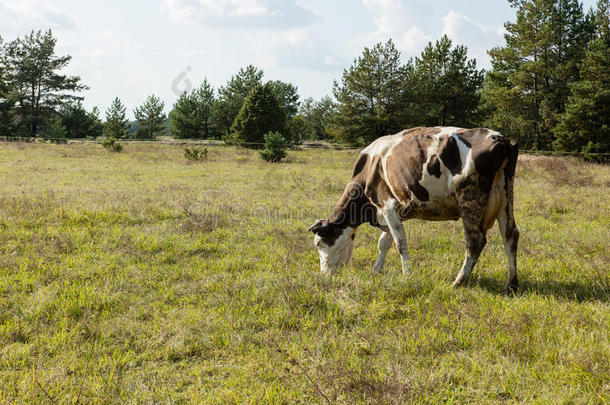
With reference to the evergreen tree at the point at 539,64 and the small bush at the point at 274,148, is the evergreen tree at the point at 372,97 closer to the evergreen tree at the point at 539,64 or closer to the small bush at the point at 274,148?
the evergreen tree at the point at 539,64

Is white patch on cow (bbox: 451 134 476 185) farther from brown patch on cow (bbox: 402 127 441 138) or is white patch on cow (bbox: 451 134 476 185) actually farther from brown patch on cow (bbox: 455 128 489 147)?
brown patch on cow (bbox: 402 127 441 138)

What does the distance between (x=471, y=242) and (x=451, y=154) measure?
3.65 ft

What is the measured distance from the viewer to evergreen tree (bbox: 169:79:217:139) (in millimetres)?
60781

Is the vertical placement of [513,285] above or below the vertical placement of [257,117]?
below

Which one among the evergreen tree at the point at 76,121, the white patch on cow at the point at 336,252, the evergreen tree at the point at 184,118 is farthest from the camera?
the evergreen tree at the point at 184,118

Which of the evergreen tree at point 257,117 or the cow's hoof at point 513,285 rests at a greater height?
the evergreen tree at point 257,117

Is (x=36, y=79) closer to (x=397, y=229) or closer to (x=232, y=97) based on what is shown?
(x=232, y=97)

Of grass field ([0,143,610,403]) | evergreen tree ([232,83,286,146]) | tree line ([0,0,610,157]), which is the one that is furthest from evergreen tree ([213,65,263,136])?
grass field ([0,143,610,403])

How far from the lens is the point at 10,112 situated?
48.2 meters

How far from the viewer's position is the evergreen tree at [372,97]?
3994cm

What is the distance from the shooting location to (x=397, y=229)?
206 inches

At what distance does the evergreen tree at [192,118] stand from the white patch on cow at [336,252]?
2248 inches

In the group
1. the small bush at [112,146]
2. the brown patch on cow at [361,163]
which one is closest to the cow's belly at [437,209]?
the brown patch on cow at [361,163]

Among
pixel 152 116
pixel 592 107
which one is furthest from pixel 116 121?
pixel 592 107
